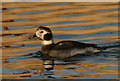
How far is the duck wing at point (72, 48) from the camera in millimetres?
14141

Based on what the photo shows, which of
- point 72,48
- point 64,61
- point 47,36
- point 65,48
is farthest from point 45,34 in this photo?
point 64,61

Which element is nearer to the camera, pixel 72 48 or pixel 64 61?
pixel 64 61

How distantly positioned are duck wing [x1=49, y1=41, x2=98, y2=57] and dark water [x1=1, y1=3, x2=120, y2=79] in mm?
156

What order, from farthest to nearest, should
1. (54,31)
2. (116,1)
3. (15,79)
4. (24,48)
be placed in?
(116,1)
(54,31)
(24,48)
(15,79)

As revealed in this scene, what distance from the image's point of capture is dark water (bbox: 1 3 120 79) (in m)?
12.3

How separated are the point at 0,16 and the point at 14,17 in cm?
57

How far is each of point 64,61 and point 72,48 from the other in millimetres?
522

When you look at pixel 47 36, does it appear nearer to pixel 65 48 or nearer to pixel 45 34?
pixel 45 34

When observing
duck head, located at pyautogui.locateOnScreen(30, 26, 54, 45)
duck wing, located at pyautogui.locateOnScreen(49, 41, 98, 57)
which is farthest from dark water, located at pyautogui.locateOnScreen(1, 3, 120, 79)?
duck head, located at pyautogui.locateOnScreen(30, 26, 54, 45)

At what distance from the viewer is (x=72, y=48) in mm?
14211

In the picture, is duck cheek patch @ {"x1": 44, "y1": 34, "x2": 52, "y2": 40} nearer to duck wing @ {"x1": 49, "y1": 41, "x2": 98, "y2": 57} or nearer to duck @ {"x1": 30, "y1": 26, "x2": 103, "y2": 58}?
duck @ {"x1": 30, "y1": 26, "x2": 103, "y2": 58}

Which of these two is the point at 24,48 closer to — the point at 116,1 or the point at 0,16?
the point at 0,16

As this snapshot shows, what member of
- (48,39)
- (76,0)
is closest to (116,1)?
(76,0)

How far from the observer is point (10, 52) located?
14.9 meters
